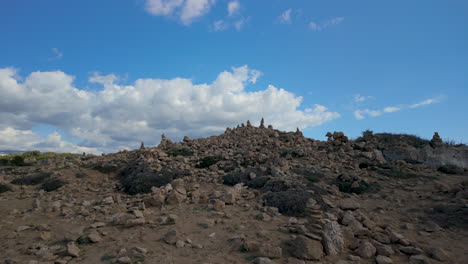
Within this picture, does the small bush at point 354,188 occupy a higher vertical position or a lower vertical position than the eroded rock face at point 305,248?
higher

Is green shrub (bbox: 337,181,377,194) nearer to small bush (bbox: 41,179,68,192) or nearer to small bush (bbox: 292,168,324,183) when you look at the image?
small bush (bbox: 292,168,324,183)

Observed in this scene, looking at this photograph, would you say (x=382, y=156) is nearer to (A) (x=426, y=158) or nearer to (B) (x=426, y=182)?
(A) (x=426, y=158)

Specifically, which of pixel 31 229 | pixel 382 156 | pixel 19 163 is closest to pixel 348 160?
pixel 382 156

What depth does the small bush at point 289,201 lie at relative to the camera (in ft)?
24.9

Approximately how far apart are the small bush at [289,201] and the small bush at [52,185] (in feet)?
26.7

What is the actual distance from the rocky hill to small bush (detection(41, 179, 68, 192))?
0.05m

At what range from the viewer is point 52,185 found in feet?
37.6

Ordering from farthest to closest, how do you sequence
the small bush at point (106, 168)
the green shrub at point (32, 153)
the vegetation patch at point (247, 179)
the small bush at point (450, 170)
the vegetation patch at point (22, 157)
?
the green shrub at point (32, 153)
the vegetation patch at point (22, 157)
the small bush at point (106, 168)
the small bush at point (450, 170)
the vegetation patch at point (247, 179)

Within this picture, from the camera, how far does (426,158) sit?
16797 mm

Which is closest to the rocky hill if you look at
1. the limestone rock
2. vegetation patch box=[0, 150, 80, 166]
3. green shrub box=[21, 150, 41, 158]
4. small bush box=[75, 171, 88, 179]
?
the limestone rock

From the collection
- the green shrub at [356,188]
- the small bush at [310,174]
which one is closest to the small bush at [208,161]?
the small bush at [310,174]

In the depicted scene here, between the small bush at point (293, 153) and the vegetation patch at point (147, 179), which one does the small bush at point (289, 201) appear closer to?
the vegetation patch at point (147, 179)

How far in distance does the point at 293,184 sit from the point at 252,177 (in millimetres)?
1698

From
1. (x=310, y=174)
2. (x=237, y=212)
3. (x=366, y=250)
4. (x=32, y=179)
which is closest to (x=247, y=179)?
(x=310, y=174)
